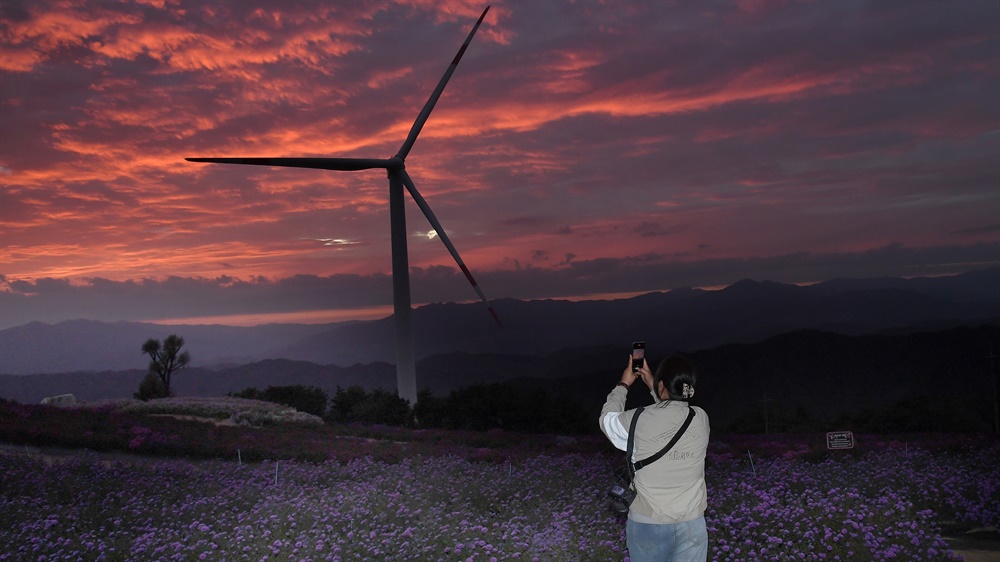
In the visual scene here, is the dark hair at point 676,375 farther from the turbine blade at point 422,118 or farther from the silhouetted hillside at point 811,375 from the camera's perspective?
the silhouetted hillside at point 811,375

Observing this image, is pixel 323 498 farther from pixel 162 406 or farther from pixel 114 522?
pixel 162 406

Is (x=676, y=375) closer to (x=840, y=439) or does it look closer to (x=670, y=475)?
(x=670, y=475)

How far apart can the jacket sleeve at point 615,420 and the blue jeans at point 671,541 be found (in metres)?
0.73

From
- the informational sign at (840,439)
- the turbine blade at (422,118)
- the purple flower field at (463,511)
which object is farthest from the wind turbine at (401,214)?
the informational sign at (840,439)

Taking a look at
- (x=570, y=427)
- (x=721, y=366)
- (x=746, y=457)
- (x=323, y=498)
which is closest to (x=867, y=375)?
(x=721, y=366)

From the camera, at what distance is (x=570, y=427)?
1412 inches

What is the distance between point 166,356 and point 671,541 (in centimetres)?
6654

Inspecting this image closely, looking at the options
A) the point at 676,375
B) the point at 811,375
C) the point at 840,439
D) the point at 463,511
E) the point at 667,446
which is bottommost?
the point at 811,375

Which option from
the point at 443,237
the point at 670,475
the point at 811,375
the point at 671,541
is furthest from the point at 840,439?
the point at 811,375

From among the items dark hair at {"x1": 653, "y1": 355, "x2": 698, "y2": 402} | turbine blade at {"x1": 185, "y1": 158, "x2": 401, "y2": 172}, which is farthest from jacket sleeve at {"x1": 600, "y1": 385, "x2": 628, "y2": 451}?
turbine blade at {"x1": 185, "y1": 158, "x2": 401, "y2": 172}

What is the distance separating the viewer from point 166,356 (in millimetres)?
66125

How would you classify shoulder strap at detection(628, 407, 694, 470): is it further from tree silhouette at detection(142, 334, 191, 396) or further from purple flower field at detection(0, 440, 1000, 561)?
tree silhouette at detection(142, 334, 191, 396)

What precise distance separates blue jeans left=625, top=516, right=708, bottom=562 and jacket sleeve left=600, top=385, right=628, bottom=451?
731 mm

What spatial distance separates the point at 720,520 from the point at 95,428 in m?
24.4
